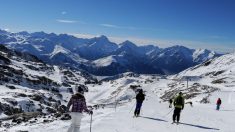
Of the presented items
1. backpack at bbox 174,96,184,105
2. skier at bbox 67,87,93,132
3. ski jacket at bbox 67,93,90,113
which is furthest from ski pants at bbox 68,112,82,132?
backpack at bbox 174,96,184,105

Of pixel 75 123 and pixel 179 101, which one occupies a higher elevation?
pixel 179 101

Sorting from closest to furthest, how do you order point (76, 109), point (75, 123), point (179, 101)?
1. point (75, 123)
2. point (76, 109)
3. point (179, 101)

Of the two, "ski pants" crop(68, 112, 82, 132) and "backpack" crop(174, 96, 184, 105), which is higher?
"backpack" crop(174, 96, 184, 105)

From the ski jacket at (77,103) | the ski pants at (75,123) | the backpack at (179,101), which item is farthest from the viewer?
the backpack at (179,101)

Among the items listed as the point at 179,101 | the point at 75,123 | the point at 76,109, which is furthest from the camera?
the point at 179,101

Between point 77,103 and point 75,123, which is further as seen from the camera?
point 77,103

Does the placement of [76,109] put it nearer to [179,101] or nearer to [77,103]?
[77,103]

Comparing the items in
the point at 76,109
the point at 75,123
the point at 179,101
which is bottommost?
the point at 75,123

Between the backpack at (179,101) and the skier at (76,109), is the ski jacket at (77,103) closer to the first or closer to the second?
the skier at (76,109)

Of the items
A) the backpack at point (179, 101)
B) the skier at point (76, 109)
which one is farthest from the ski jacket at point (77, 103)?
the backpack at point (179, 101)

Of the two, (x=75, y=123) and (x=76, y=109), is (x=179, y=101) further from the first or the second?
(x=75, y=123)

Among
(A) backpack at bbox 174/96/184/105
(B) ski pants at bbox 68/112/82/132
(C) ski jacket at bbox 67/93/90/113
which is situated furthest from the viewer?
(A) backpack at bbox 174/96/184/105

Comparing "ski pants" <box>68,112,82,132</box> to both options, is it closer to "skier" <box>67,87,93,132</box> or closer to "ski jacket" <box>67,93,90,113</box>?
"skier" <box>67,87,93,132</box>

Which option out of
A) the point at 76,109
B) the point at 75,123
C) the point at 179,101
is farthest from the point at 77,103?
the point at 179,101
